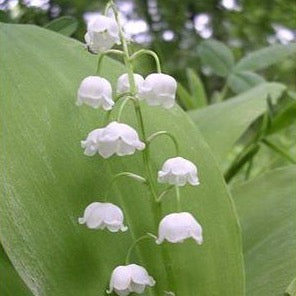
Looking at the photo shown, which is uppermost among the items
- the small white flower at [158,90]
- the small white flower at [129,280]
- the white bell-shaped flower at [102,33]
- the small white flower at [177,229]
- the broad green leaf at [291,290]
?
the white bell-shaped flower at [102,33]

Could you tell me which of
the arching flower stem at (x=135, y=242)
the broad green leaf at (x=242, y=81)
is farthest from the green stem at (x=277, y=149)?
the arching flower stem at (x=135, y=242)

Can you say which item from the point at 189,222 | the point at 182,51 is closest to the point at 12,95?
the point at 189,222

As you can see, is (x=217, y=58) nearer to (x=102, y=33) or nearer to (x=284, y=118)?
(x=284, y=118)

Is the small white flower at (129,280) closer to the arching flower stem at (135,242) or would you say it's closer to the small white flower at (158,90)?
the arching flower stem at (135,242)

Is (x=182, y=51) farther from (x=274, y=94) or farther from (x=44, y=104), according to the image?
(x=44, y=104)

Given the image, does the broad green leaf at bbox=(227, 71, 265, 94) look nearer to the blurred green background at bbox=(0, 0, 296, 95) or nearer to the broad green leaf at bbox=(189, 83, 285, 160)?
the broad green leaf at bbox=(189, 83, 285, 160)

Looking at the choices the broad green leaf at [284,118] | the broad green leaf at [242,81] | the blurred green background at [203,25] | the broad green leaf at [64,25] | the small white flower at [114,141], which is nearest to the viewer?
the small white flower at [114,141]
